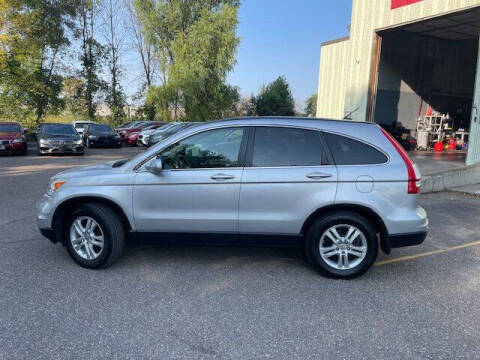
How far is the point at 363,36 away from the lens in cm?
1559

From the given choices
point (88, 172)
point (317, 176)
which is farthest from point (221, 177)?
point (88, 172)

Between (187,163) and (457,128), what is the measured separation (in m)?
21.0

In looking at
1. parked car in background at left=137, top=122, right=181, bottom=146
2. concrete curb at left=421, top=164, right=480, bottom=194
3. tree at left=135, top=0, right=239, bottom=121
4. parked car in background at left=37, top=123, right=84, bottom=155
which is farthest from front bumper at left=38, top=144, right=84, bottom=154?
tree at left=135, top=0, right=239, bottom=121

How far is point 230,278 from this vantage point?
412 cm

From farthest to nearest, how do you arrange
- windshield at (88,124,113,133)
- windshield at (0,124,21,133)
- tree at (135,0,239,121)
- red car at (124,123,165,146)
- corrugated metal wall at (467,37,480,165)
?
tree at (135,0,239,121) → red car at (124,123,165,146) → windshield at (88,124,113,133) → windshield at (0,124,21,133) → corrugated metal wall at (467,37,480,165)

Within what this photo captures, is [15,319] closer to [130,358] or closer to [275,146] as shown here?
[130,358]

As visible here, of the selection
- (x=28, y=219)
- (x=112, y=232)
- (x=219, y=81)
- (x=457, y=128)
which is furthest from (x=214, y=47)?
(x=112, y=232)

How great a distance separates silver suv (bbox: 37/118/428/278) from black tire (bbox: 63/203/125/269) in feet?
0.04

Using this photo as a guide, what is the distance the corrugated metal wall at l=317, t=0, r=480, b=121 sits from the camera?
12.6 m

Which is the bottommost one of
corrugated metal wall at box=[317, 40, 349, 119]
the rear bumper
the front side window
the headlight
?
the rear bumper

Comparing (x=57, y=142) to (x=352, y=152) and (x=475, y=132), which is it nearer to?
(x=352, y=152)

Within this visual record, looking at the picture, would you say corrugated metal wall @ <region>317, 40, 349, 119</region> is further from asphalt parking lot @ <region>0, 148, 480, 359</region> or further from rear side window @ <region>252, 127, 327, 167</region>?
rear side window @ <region>252, 127, 327, 167</region>

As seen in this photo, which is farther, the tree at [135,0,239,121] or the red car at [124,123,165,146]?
the tree at [135,0,239,121]

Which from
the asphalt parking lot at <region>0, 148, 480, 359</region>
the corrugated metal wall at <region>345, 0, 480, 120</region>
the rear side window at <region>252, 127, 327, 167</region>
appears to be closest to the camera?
the asphalt parking lot at <region>0, 148, 480, 359</region>
